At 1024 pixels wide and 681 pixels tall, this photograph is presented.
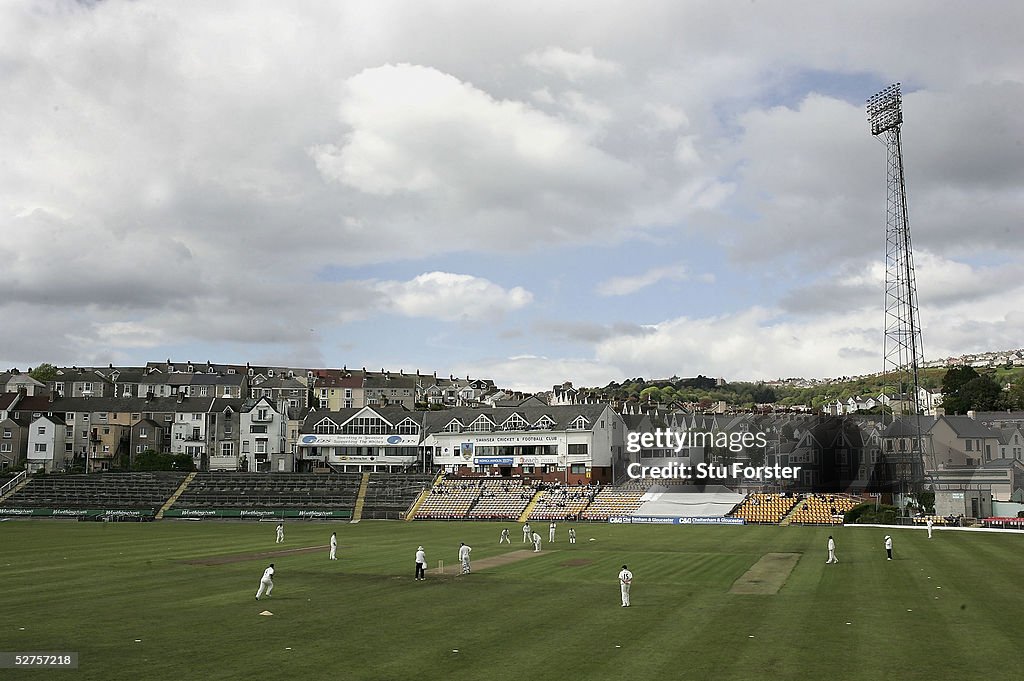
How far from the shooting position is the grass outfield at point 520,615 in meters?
21.8

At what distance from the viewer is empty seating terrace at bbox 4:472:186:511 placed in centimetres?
9738

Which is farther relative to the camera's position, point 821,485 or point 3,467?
point 3,467

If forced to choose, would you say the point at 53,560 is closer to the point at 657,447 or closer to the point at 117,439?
the point at 657,447

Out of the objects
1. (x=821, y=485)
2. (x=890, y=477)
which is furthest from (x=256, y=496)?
(x=890, y=477)

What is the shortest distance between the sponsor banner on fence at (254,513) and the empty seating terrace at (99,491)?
413 centimetres

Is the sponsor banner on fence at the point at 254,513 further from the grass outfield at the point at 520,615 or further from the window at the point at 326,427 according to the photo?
the grass outfield at the point at 520,615

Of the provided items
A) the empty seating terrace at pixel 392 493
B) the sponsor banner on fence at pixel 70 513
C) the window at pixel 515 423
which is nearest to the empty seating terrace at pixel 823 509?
the window at pixel 515 423

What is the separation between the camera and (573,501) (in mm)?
93812

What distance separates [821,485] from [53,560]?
78.1 metres

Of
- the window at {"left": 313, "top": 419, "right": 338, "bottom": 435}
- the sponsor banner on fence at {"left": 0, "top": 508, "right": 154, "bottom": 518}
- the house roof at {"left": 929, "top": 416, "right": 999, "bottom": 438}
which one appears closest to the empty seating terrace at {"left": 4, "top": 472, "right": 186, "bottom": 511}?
the sponsor banner on fence at {"left": 0, "top": 508, "right": 154, "bottom": 518}

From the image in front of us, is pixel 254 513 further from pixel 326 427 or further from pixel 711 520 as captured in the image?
pixel 711 520

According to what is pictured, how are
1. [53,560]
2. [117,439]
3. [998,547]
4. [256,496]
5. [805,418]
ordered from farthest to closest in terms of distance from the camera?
[117,439]
[805,418]
[256,496]
[998,547]
[53,560]

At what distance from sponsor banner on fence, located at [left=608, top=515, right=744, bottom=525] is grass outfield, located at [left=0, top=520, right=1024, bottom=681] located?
28.7m

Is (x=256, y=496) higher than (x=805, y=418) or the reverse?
the reverse
